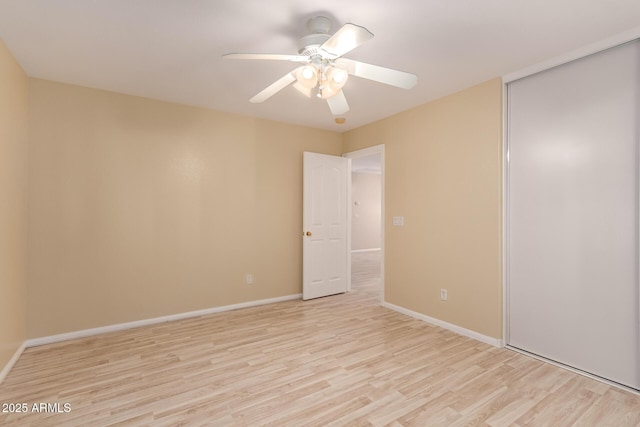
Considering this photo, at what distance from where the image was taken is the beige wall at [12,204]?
7.50 feet

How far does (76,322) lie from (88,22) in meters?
2.68

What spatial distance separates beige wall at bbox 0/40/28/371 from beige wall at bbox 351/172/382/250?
7.32 m

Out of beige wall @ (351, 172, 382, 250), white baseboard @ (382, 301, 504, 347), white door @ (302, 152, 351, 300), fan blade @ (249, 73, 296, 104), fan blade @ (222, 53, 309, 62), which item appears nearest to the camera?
fan blade @ (222, 53, 309, 62)

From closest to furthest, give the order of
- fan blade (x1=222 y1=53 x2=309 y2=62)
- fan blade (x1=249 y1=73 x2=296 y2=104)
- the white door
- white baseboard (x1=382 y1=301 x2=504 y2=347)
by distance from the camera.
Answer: fan blade (x1=222 y1=53 x2=309 y2=62)
fan blade (x1=249 y1=73 x2=296 y2=104)
white baseboard (x1=382 y1=301 x2=504 y2=347)
the white door

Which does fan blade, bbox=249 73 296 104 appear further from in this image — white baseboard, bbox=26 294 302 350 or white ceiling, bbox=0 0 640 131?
white baseboard, bbox=26 294 302 350

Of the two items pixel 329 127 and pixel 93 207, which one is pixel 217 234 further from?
pixel 329 127

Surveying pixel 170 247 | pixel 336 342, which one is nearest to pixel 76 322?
pixel 170 247

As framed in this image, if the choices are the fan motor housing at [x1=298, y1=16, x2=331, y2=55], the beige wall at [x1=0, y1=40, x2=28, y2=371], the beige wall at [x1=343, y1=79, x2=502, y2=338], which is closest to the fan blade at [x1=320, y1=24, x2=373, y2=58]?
the fan motor housing at [x1=298, y1=16, x2=331, y2=55]

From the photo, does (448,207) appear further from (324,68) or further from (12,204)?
(12,204)

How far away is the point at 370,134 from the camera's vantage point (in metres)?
4.38

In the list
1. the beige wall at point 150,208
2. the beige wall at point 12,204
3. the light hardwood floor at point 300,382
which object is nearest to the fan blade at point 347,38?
the light hardwood floor at point 300,382

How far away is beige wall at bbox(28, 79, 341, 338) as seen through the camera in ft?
9.77

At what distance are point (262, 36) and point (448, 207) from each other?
95.5 inches

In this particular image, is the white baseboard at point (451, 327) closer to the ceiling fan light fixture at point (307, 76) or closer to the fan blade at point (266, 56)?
the ceiling fan light fixture at point (307, 76)
